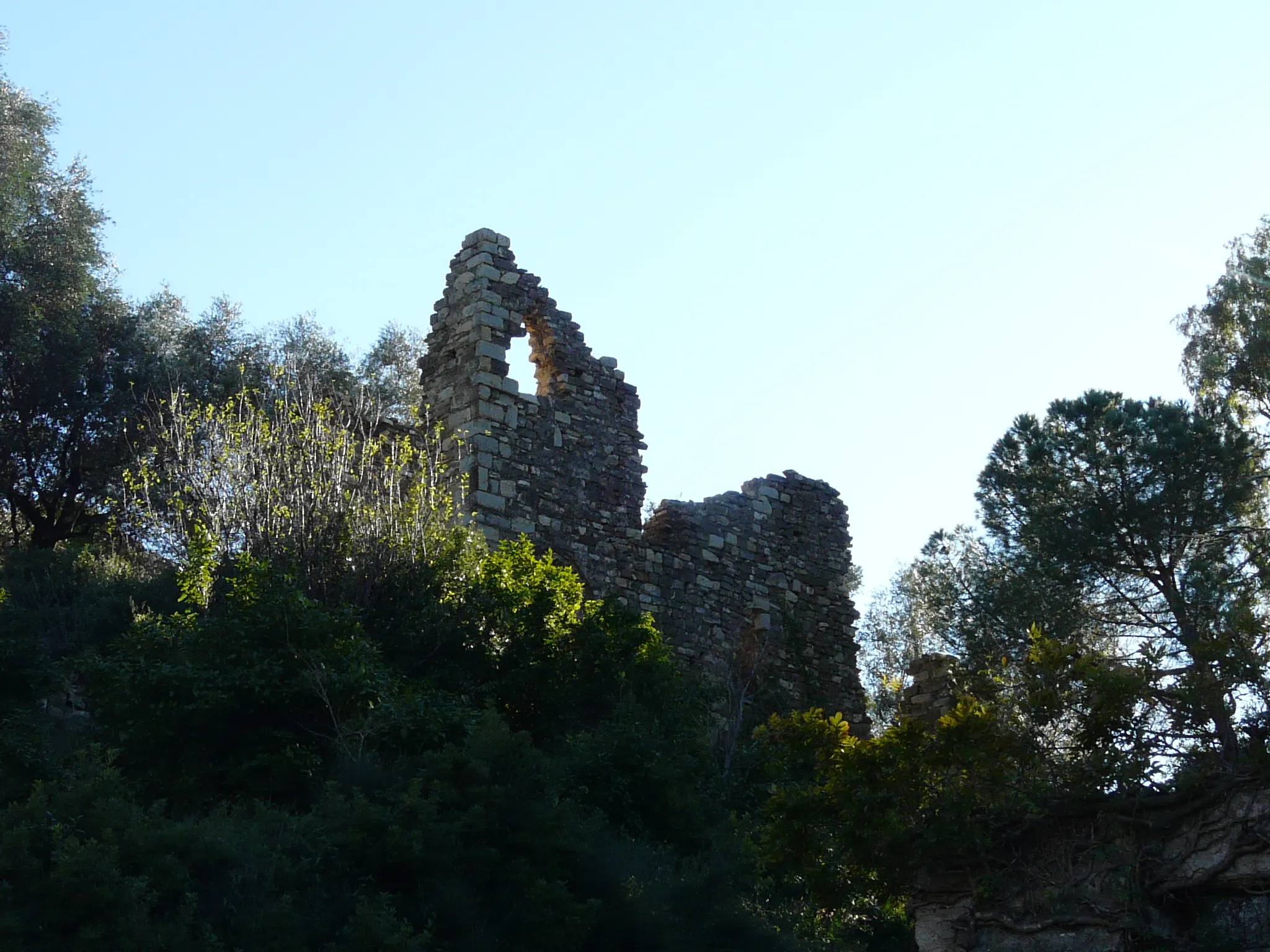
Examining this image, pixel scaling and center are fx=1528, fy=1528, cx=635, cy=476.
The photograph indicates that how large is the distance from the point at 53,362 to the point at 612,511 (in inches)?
327

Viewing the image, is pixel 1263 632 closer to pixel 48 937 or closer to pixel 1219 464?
pixel 48 937

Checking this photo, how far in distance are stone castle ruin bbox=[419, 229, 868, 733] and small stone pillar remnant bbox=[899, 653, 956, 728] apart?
2.31 m

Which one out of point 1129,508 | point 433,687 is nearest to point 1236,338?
A: point 1129,508

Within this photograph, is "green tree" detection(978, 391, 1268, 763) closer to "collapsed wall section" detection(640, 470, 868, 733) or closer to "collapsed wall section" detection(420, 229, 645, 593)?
"collapsed wall section" detection(640, 470, 868, 733)

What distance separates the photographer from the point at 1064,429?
1988 centimetres

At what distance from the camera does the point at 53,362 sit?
20.6m

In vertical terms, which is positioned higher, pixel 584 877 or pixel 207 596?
pixel 207 596

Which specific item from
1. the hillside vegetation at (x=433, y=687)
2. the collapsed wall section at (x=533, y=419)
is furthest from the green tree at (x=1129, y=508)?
the collapsed wall section at (x=533, y=419)

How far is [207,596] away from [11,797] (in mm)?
3155

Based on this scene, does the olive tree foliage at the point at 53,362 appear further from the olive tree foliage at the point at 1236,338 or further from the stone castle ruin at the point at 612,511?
the olive tree foliage at the point at 1236,338

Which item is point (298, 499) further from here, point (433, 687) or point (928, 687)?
point (928, 687)

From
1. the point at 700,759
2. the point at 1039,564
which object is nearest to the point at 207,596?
the point at 700,759

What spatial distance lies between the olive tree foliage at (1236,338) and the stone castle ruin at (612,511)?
7441 mm

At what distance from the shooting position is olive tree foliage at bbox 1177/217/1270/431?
23.0 meters
